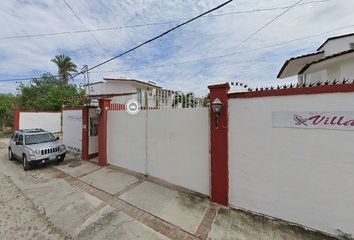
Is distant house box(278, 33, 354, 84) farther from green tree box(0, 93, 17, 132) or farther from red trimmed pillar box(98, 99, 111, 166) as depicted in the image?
green tree box(0, 93, 17, 132)

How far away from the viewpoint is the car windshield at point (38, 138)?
372 inches

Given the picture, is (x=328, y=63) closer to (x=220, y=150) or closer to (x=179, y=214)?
(x=220, y=150)

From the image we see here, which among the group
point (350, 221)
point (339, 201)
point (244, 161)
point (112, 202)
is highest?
point (244, 161)

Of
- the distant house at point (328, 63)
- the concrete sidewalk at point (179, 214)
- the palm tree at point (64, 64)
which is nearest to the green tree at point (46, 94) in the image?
the palm tree at point (64, 64)

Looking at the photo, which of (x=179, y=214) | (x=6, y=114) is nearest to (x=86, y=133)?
(x=179, y=214)

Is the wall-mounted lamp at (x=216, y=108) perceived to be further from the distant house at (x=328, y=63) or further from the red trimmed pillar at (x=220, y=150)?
the distant house at (x=328, y=63)

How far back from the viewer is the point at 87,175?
7.82 metres

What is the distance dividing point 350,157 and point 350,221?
1.22m

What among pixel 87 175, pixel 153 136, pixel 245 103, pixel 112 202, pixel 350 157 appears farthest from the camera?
pixel 87 175

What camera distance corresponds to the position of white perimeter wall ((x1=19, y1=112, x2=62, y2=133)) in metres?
20.7

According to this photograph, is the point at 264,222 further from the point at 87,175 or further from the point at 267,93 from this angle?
the point at 87,175

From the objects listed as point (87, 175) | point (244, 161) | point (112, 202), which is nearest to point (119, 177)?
point (87, 175)

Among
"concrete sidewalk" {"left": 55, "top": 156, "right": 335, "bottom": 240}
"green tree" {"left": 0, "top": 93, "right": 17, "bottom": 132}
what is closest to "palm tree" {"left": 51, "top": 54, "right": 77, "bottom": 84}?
"green tree" {"left": 0, "top": 93, "right": 17, "bottom": 132}

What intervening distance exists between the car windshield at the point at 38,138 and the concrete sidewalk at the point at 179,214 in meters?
3.88
